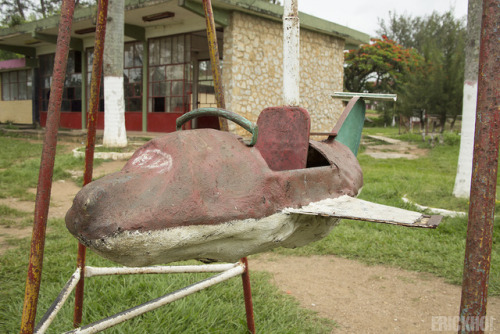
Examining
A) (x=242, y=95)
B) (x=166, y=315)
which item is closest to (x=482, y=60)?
(x=166, y=315)

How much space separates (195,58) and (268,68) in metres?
2.94

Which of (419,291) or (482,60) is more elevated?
(482,60)

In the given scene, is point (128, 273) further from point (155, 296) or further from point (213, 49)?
point (213, 49)

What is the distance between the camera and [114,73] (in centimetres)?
726

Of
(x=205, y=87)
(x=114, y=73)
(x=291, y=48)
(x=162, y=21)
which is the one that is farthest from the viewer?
(x=205, y=87)

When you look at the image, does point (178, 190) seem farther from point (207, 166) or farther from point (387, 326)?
point (387, 326)

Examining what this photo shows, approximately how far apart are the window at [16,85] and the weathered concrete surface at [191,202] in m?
16.1

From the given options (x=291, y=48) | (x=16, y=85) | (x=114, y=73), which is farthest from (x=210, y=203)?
(x=16, y=85)

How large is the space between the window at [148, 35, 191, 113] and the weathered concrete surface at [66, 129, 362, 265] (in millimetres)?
9089

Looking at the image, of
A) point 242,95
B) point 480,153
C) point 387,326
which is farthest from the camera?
point 242,95

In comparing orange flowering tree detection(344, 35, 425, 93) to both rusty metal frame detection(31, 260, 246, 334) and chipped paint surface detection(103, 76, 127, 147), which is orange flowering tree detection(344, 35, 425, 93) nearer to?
chipped paint surface detection(103, 76, 127, 147)

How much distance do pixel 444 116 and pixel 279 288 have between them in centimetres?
1027

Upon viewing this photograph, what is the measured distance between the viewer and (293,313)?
2.44 meters

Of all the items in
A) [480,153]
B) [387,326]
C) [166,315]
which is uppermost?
[480,153]
